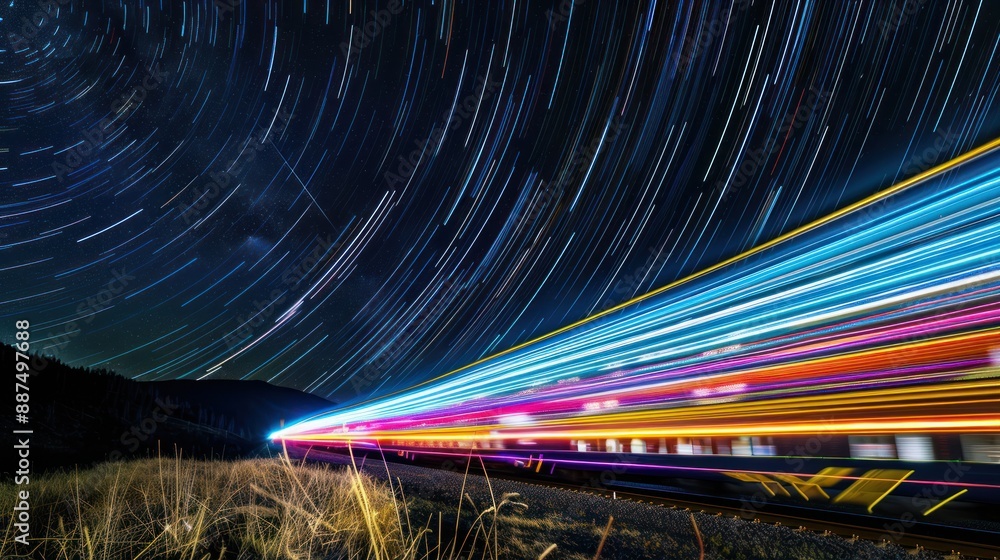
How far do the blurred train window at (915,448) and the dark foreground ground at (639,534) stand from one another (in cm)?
182

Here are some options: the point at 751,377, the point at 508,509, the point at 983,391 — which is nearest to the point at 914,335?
the point at 983,391

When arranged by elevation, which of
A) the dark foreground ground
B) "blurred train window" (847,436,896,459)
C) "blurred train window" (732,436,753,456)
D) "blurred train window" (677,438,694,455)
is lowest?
the dark foreground ground

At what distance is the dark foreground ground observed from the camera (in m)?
5.12

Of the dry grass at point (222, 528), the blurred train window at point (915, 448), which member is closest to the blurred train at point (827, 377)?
the blurred train window at point (915, 448)

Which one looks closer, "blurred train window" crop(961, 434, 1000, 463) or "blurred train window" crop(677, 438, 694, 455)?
"blurred train window" crop(961, 434, 1000, 463)

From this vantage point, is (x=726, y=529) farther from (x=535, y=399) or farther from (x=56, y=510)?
(x=535, y=399)

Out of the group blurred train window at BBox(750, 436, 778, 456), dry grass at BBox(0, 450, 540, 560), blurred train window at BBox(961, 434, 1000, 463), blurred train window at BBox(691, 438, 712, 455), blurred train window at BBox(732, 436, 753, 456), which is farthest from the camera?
blurred train window at BBox(691, 438, 712, 455)

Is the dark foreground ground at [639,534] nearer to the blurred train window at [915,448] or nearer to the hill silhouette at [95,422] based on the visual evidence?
the blurred train window at [915,448]

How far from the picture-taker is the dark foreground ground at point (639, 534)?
16.8ft

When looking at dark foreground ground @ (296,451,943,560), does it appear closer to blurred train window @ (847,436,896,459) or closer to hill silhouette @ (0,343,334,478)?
blurred train window @ (847,436,896,459)

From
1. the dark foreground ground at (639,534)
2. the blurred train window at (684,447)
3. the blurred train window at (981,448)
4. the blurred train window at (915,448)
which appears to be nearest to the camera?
the dark foreground ground at (639,534)

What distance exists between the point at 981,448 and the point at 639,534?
13.1ft

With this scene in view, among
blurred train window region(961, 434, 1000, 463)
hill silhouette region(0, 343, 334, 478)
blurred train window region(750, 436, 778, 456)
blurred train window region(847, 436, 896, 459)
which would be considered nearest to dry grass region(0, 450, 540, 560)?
blurred train window region(750, 436, 778, 456)

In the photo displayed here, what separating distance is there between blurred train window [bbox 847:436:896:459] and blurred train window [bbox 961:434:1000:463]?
2.94ft
